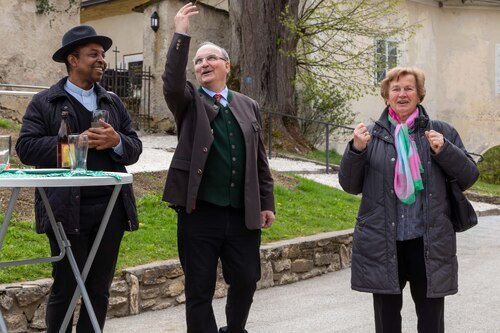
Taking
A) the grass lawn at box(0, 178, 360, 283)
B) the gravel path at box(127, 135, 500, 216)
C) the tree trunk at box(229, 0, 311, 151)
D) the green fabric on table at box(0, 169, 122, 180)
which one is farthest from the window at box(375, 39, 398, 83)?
the green fabric on table at box(0, 169, 122, 180)

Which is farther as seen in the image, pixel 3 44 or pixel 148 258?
pixel 3 44

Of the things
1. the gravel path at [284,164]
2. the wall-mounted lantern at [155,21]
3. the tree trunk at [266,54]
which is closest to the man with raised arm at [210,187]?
the gravel path at [284,164]

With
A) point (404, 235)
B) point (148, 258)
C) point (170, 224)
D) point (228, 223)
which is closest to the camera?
point (404, 235)

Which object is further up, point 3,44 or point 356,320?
point 3,44

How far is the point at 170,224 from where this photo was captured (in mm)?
8859

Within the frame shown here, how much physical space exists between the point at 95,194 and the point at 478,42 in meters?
23.0

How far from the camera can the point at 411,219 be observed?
4.44m

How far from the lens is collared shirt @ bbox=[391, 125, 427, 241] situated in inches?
174

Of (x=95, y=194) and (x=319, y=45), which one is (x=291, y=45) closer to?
(x=319, y=45)

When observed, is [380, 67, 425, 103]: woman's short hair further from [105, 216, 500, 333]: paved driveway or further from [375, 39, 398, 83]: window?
[375, 39, 398, 83]: window

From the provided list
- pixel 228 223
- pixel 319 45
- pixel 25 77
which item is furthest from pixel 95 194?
pixel 319 45

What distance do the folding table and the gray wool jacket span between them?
52.3 inches

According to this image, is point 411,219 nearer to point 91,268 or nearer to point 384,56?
point 91,268

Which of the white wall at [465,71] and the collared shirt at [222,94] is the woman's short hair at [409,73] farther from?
the white wall at [465,71]
